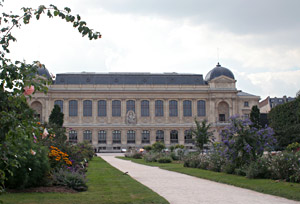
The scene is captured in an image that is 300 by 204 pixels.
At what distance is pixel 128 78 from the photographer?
259 ft

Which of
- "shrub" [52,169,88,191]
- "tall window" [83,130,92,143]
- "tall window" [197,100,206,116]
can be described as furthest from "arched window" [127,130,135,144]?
"shrub" [52,169,88,191]

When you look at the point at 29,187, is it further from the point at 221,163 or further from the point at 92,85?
the point at 92,85

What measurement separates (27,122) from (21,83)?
0.52 meters

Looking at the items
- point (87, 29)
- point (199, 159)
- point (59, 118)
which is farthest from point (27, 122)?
point (59, 118)

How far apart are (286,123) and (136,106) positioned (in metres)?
33.7

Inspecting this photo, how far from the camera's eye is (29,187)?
1200 centimetres

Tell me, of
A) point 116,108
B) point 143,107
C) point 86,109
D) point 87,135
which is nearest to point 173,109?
point 143,107

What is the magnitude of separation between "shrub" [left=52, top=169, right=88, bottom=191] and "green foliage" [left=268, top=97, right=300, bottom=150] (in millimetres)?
38336

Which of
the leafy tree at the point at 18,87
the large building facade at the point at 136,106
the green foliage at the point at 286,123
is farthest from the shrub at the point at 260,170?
the large building facade at the point at 136,106

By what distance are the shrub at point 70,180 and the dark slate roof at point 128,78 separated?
65723mm

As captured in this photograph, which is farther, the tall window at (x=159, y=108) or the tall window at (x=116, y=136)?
the tall window at (x=159, y=108)

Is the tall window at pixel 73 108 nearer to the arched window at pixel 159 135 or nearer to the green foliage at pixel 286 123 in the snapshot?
the arched window at pixel 159 135

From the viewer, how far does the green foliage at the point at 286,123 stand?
4806 cm

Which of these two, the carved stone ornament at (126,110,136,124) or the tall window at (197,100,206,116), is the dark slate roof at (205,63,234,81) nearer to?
the tall window at (197,100,206,116)
